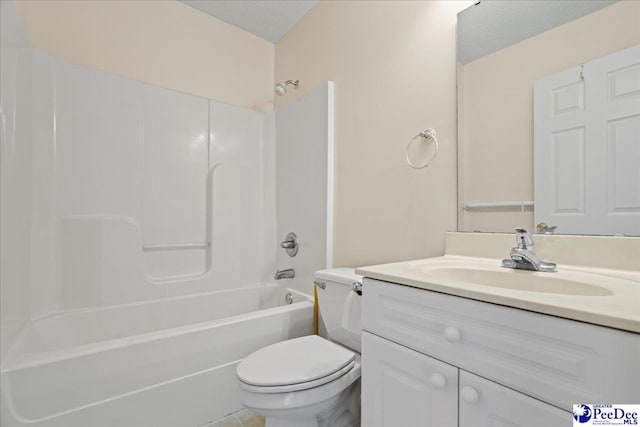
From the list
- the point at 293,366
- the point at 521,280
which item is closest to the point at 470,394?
the point at 521,280

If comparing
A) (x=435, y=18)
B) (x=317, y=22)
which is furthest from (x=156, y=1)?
(x=435, y=18)

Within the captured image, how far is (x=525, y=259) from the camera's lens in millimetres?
893

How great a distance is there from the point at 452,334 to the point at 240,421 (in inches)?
49.1

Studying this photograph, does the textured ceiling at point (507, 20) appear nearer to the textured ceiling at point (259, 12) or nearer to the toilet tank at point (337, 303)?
the toilet tank at point (337, 303)

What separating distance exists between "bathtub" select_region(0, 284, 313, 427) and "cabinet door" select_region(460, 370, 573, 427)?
1.05 metres

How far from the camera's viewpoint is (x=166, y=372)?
123 cm

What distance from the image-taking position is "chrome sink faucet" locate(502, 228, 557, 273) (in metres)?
0.88

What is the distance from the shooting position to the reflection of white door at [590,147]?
2.77ft

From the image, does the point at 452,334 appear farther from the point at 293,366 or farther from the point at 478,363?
the point at 293,366

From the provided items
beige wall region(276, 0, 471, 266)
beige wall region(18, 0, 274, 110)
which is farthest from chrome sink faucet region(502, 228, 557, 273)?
beige wall region(18, 0, 274, 110)

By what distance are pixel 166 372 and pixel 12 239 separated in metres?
0.91

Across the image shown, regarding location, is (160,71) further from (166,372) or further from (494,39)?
(494,39)
